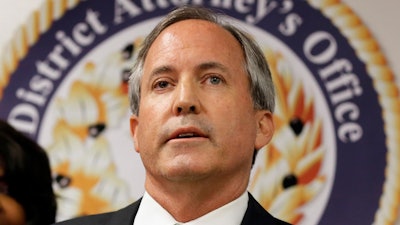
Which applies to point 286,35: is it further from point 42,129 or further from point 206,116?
point 206,116

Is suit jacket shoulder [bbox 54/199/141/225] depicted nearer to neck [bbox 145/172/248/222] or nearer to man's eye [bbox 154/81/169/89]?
neck [bbox 145/172/248/222]

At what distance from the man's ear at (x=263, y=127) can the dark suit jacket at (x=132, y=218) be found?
0.09 metres

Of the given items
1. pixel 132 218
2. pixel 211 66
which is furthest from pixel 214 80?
pixel 132 218

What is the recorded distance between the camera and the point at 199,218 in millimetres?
1094

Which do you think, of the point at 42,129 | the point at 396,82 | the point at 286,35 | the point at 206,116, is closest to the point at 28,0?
the point at 42,129

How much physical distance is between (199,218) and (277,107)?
31.0 inches

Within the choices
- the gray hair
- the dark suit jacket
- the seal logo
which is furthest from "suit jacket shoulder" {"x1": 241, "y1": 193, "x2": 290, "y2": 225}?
the seal logo

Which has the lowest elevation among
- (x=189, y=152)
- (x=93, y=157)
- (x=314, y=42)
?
(x=93, y=157)

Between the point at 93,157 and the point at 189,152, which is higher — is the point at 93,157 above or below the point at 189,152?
below

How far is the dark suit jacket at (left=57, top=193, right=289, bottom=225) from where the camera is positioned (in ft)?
3.67

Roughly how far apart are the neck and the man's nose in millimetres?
105

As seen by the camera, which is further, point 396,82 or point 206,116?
point 396,82

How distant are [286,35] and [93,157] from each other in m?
0.55

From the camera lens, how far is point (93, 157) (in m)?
1.88
